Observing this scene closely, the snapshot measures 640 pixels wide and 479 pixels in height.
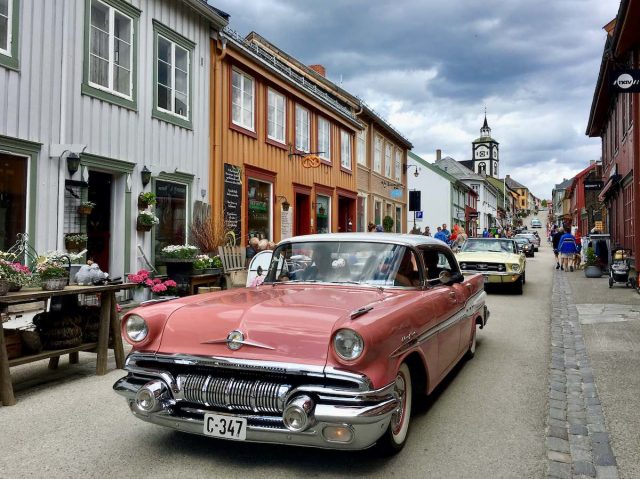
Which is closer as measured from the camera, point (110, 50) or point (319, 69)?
point (110, 50)

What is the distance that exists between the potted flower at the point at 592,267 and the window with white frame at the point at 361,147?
929 centimetres

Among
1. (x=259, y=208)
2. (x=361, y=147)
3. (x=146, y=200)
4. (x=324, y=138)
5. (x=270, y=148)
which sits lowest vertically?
(x=146, y=200)

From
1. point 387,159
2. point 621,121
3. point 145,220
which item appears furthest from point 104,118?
point 387,159

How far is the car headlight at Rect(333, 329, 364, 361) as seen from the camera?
3.28m

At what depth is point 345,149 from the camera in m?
21.4

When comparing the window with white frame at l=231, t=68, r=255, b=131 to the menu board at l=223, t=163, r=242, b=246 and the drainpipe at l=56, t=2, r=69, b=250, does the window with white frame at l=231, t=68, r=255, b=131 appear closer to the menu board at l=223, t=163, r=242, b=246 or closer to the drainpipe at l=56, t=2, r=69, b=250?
the menu board at l=223, t=163, r=242, b=246

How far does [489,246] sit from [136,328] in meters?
12.6

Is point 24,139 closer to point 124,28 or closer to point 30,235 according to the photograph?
point 30,235

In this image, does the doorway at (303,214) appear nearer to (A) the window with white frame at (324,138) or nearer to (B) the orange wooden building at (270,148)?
(B) the orange wooden building at (270,148)

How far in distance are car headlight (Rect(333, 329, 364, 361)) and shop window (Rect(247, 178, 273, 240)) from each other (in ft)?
36.2

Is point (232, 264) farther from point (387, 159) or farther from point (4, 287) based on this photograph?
point (387, 159)

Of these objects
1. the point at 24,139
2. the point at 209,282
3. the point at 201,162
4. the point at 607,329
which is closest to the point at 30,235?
the point at 24,139

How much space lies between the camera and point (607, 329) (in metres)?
8.16

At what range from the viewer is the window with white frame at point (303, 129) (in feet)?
56.4
